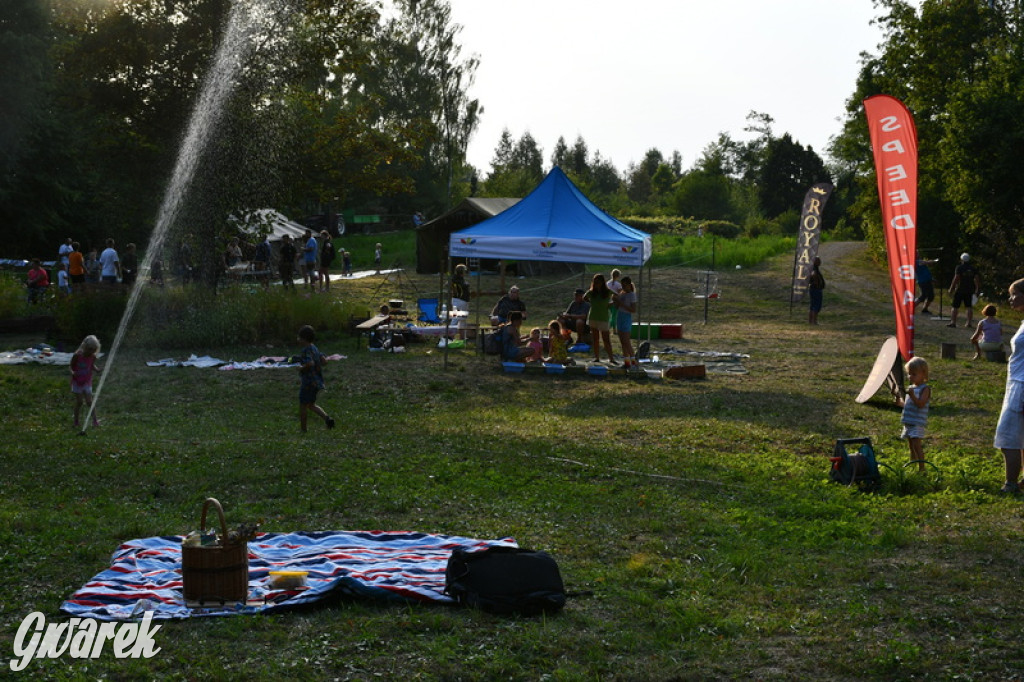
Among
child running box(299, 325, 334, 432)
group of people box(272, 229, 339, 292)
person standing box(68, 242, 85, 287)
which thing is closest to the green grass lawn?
child running box(299, 325, 334, 432)

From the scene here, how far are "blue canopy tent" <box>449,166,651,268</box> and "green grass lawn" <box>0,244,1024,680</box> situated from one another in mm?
2134

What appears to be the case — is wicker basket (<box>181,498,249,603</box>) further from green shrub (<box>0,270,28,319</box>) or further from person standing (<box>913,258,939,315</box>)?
person standing (<box>913,258,939,315</box>)

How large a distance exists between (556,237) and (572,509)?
9.52 metres

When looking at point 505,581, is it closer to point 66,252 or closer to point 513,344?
point 513,344

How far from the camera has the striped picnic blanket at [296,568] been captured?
6664 mm

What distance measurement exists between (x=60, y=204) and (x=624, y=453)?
4277 centimetres

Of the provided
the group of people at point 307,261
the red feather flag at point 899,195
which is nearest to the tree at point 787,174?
the group of people at point 307,261

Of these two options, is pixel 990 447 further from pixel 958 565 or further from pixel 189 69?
pixel 189 69

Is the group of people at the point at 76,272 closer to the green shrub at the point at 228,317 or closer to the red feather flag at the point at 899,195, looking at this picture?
the green shrub at the point at 228,317

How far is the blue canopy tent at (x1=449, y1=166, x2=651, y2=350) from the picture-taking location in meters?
17.9

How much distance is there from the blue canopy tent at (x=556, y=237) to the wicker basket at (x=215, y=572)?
1180cm

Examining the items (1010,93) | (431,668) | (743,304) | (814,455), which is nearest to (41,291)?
(743,304)

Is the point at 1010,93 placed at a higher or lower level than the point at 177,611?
higher

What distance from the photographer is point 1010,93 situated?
33.2 m
